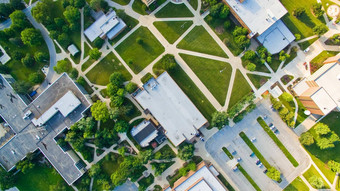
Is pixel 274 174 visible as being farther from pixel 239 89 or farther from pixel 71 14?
pixel 71 14

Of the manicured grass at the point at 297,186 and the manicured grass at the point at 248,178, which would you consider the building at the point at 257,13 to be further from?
the manicured grass at the point at 297,186

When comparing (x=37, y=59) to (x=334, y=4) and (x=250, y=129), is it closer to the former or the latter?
(x=250, y=129)

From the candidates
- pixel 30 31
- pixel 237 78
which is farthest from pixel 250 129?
pixel 30 31

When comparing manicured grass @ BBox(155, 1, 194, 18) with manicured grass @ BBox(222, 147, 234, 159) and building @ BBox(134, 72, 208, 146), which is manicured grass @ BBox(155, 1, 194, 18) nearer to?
building @ BBox(134, 72, 208, 146)

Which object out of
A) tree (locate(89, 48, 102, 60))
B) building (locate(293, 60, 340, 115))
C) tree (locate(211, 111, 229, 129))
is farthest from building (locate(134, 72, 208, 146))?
building (locate(293, 60, 340, 115))

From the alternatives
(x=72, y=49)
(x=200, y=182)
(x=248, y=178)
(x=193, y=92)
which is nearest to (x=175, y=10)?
(x=193, y=92)
